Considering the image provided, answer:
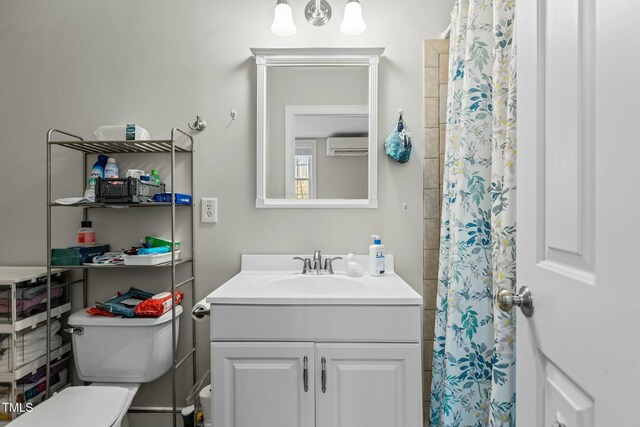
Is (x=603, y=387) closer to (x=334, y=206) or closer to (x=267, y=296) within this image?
(x=267, y=296)

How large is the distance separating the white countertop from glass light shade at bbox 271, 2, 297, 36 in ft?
3.52

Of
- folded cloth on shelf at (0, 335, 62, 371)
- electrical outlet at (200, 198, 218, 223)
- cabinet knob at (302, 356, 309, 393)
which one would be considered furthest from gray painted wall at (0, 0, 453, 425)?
cabinet knob at (302, 356, 309, 393)

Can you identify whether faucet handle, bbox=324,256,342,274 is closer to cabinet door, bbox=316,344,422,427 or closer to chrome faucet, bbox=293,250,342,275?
chrome faucet, bbox=293,250,342,275

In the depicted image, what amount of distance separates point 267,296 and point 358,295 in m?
0.33

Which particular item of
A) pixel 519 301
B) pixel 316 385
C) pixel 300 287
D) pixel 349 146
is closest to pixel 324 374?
pixel 316 385

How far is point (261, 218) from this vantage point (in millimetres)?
1776

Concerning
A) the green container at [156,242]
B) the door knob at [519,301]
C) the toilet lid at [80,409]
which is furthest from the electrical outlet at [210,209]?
the door knob at [519,301]

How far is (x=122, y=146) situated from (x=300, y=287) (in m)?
1.07

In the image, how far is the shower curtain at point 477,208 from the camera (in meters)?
1.12

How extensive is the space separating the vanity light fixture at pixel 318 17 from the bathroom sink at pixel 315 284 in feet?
3.78

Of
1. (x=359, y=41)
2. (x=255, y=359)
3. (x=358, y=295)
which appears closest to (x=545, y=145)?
(x=358, y=295)

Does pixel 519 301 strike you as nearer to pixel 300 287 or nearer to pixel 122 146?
pixel 300 287

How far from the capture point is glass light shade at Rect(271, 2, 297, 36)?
163 centimetres

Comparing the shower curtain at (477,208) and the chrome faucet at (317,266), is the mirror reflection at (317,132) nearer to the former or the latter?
the chrome faucet at (317,266)
